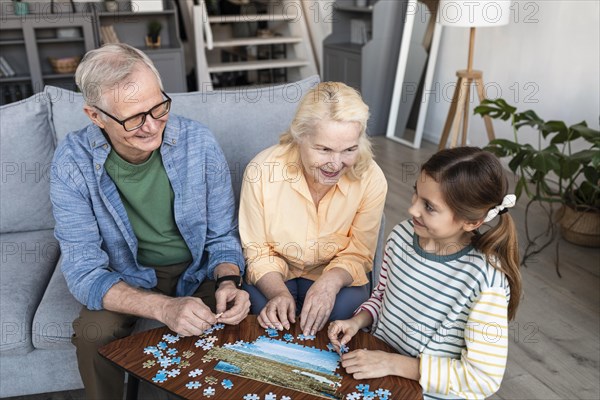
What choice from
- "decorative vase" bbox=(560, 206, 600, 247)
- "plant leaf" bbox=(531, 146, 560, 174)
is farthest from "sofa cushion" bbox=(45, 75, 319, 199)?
"decorative vase" bbox=(560, 206, 600, 247)

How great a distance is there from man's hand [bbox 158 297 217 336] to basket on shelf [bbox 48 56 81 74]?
14.2 ft

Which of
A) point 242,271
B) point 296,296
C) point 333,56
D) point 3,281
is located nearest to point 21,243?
point 3,281

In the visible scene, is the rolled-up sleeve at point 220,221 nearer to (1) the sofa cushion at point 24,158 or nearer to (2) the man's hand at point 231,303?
(2) the man's hand at point 231,303

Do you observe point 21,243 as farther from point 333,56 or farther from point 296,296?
point 333,56

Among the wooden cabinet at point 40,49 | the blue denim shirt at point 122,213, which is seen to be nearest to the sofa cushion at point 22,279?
the blue denim shirt at point 122,213

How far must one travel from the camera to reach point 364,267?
5.89ft

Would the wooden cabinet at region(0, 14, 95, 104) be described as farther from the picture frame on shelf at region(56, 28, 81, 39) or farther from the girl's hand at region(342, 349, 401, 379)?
the girl's hand at region(342, 349, 401, 379)

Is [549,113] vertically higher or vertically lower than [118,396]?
higher

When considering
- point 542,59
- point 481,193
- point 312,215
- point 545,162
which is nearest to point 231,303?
point 312,215

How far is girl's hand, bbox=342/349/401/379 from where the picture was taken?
1.24 m

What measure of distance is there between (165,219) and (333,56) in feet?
13.7

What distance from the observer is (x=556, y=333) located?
7.78 feet

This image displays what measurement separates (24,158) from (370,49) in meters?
3.58

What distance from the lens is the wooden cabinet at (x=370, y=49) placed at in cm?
498
